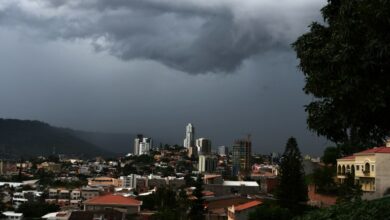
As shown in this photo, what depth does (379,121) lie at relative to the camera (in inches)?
342

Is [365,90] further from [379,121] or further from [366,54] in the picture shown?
[379,121]

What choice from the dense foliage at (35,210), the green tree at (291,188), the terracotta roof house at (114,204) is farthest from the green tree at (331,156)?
the dense foliage at (35,210)

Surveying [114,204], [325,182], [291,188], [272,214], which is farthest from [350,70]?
[114,204]

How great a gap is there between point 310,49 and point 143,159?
158 meters

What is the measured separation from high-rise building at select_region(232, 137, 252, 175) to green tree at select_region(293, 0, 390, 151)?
438ft

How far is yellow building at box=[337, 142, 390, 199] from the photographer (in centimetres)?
2705

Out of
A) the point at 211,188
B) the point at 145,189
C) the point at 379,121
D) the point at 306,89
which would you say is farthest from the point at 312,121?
the point at 145,189

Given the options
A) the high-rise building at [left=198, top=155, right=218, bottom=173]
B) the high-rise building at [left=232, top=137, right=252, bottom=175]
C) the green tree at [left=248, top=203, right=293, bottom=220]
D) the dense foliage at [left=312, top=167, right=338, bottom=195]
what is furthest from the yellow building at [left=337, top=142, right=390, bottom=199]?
the high-rise building at [left=232, top=137, right=252, bottom=175]

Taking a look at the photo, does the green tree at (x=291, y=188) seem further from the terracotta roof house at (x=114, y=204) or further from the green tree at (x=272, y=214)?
the terracotta roof house at (x=114, y=204)

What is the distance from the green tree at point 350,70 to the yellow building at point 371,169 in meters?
10.9

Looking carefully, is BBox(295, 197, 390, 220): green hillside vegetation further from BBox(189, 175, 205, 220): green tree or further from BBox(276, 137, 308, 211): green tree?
BBox(189, 175, 205, 220): green tree

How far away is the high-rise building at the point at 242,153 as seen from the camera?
469 feet

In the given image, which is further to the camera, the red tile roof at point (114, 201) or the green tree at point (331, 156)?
the red tile roof at point (114, 201)

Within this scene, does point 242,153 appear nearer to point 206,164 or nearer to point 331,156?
point 206,164
